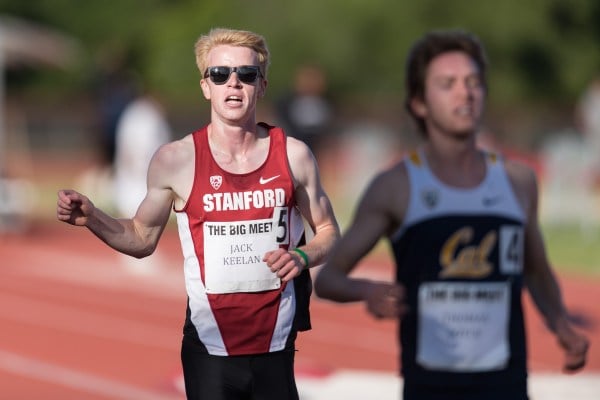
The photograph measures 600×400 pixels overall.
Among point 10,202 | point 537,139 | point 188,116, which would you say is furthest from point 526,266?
point 188,116

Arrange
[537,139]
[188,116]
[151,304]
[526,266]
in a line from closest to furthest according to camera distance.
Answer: [526,266], [151,304], [537,139], [188,116]

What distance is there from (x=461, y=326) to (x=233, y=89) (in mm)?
1042

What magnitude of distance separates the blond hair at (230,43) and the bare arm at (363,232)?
21.6 inches

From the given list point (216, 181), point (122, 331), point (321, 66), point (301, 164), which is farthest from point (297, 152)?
point (321, 66)

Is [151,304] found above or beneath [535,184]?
beneath

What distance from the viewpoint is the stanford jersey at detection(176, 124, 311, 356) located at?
431cm

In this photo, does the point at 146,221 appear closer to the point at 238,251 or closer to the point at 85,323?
the point at 238,251

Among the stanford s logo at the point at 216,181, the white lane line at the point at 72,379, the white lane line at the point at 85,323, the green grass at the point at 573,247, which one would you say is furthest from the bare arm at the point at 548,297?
the green grass at the point at 573,247

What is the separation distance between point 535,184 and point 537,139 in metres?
38.6

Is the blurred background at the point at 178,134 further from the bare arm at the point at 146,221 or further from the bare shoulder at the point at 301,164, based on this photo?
the bare arm at the point at 146,221

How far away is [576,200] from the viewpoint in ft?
70.6

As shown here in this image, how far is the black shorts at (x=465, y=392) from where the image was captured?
4199 mm

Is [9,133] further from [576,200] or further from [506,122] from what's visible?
[576,200]

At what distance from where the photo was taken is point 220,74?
4320mm
